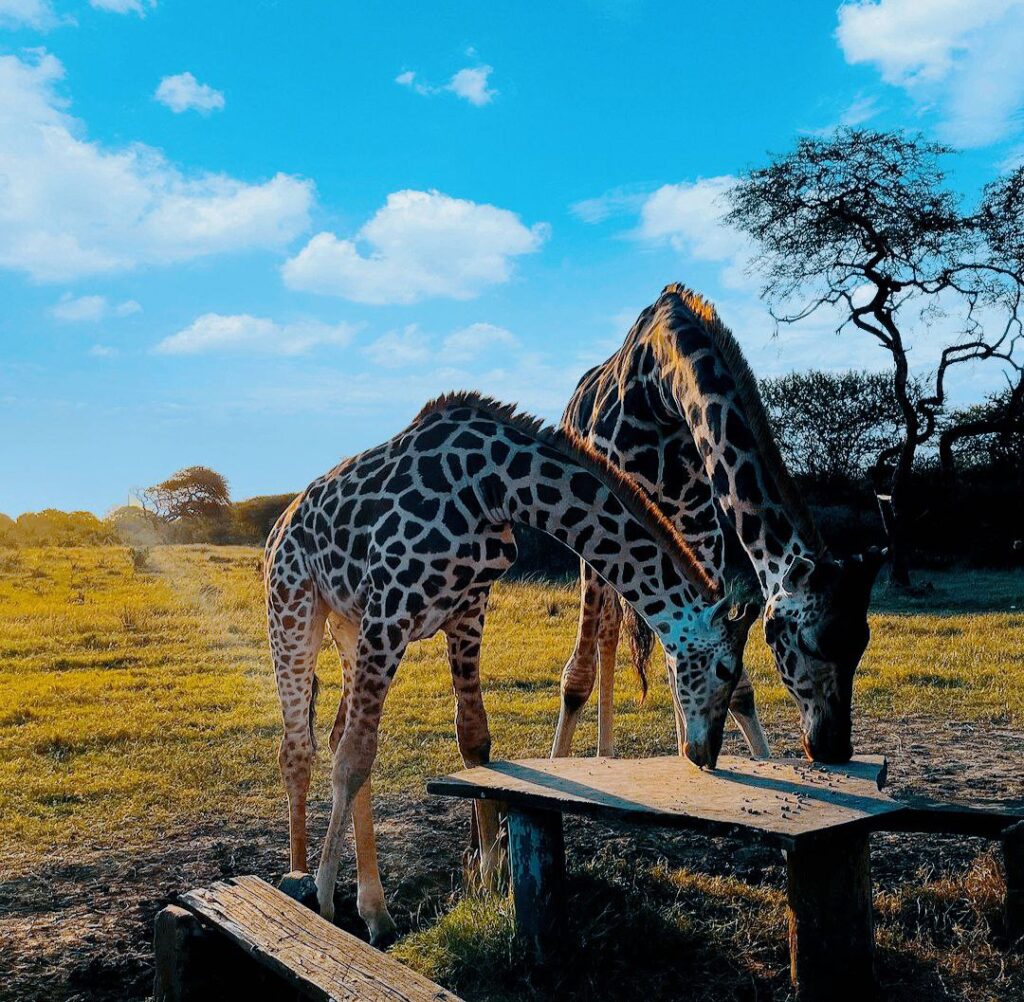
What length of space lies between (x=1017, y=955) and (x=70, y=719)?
8.16m

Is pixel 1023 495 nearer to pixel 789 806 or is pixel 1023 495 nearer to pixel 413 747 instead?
pixel 413 747

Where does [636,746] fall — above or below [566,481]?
below

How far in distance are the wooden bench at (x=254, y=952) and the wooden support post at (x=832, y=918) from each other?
4.72 feet

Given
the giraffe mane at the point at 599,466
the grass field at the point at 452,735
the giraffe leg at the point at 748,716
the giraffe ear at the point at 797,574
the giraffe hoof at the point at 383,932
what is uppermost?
the giraffe mane at the point at 599,466

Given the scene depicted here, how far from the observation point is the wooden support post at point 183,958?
3248mm

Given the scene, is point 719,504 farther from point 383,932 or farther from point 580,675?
point 383,932

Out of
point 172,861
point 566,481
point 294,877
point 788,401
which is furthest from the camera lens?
point 788,401

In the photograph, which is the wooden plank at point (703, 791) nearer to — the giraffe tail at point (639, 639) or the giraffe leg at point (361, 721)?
the giraffe leg at point (361, 721)

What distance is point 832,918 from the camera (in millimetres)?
3465

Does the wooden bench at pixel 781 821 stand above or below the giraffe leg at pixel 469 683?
below

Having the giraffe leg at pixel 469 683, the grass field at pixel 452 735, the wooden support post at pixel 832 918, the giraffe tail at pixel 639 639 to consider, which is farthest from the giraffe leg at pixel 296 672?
the wooden support post at pixel 832 918

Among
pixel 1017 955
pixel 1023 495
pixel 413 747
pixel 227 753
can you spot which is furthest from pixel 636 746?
pixel 1023 495

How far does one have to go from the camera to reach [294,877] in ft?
12.4

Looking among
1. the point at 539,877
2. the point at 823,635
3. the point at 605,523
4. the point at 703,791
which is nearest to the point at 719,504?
the point at 605,523
